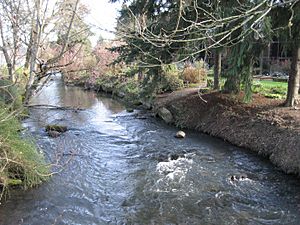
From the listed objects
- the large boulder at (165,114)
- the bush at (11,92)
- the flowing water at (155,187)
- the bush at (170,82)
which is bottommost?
the flowing water at (155,187)

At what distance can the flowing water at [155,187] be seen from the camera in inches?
221

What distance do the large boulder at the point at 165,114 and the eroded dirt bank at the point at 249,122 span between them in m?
0.13

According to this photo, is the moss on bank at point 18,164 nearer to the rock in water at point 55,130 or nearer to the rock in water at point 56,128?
the rock in water at point 55,130

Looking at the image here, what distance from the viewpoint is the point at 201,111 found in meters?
12.6

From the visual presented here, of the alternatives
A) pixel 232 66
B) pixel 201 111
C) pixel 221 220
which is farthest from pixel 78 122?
pixel 221 220

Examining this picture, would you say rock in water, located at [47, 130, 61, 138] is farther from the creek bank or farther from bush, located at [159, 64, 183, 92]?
bush, located at [159, 64, 183, 92]

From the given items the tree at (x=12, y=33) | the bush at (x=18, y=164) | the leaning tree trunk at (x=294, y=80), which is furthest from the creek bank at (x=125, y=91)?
the tree at (x=12, y=33)

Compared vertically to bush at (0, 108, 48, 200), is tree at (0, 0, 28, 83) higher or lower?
higher

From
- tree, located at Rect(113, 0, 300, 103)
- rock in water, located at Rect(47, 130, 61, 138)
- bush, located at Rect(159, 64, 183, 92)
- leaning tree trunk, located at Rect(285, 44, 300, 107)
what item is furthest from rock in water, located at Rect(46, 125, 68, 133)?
leaning tree trunk, located at Rect(285, 44, 300, 107)

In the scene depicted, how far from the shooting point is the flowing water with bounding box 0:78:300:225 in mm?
5609

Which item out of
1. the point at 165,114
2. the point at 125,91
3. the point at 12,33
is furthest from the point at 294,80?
the point at 125,91

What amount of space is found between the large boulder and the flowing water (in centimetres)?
262

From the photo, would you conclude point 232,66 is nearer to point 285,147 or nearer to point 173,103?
point 285,147

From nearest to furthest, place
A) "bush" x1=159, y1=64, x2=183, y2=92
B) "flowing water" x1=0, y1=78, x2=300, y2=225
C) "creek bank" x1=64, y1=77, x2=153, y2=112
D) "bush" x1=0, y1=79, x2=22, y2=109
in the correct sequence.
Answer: "bush" x1=0, y1=79, x2=22, y2=109, "flowing water" x1=0, y1=78, x2=300, y2=225, "bush" x1=159, y1=64, x2=183, y2=92, "creek bank" x1=64, y1=77, x2=153, y2=112
